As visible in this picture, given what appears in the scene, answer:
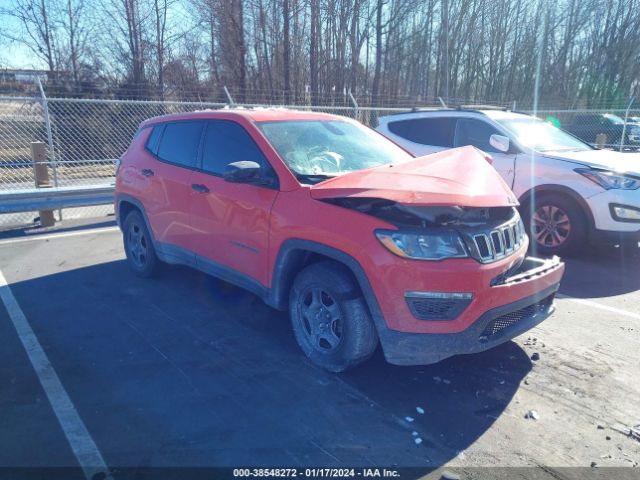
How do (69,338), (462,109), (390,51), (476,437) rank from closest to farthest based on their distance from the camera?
(476,437) → (69,338) → (462,109) → (390,51)

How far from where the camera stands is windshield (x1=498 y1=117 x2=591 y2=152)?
23.2 ft

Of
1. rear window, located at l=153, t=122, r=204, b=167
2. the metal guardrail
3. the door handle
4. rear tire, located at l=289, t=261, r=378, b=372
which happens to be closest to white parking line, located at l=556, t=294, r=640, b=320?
rear tire, located at l=289, t=261, r=378, b=372

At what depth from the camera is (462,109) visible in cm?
784

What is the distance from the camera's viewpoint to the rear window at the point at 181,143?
491 centimetres

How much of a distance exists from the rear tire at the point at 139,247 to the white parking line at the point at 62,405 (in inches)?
53.0

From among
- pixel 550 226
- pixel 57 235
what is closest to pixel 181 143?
pixel 57 235

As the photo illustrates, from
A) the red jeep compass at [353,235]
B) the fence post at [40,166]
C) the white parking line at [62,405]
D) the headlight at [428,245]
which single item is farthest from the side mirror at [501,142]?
the fence post at [40,166]

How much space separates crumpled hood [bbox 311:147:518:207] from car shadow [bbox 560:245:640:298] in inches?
91.5

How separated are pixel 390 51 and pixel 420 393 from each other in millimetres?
27851

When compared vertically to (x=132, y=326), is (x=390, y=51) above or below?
above

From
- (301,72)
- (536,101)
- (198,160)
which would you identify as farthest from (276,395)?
(536,101)

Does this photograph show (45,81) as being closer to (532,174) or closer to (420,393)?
(532,174)

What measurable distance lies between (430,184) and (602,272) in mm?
3819

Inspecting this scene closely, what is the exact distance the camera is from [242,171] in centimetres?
383
